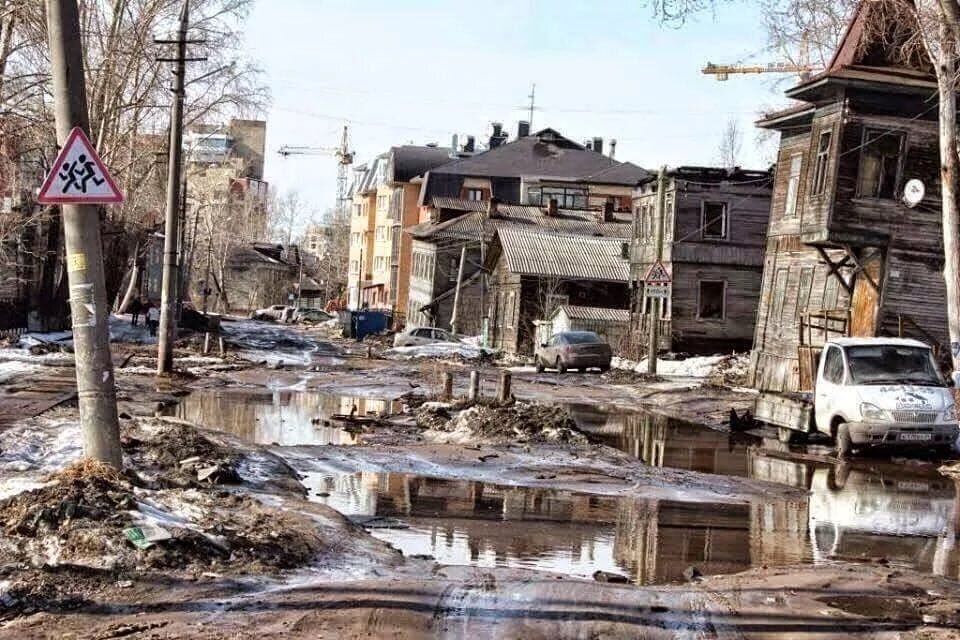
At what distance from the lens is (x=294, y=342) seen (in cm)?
6216

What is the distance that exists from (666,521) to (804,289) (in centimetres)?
2532

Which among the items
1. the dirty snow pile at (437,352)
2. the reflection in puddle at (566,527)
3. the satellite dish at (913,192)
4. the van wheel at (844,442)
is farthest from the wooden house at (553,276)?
the reflection in puddle at (566,527)

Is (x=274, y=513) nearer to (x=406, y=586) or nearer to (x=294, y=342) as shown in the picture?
(x=406, y=586)

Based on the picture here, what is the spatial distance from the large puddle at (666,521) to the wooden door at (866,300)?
42.8 ft

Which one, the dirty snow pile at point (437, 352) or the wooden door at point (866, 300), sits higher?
the wooden door at point (866, 300)

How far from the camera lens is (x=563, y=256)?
64625 mm

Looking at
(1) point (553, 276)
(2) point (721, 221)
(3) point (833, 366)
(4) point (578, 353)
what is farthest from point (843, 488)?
(1) point (553, 276)

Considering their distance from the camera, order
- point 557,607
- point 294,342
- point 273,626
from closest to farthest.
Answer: point 273,626 < point 557,607 < point 294,342

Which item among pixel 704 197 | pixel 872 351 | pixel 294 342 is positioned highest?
pixel 704 197

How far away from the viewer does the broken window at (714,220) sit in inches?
2110

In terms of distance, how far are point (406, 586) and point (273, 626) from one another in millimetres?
1401

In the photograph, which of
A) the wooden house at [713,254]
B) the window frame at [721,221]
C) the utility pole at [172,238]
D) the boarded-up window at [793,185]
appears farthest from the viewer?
the window frame at [721,221]

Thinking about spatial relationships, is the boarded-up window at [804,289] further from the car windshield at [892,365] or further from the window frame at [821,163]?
the car windshield at [892,365]

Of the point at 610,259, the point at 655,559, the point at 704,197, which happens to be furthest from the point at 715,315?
the point at 655,559
